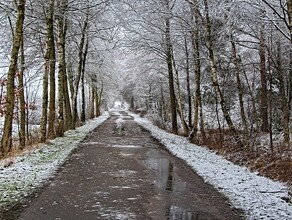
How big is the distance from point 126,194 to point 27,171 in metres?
3.46

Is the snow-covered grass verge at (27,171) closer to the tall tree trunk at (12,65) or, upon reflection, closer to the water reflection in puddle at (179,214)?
the tall tree trunk at (12,65)

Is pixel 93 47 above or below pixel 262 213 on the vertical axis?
above

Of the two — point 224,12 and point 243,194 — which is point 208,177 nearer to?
point 243,194

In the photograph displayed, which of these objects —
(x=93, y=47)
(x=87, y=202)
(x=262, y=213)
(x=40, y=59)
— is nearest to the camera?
(x=262, y=213)

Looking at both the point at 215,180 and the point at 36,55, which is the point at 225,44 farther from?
the point at 215,180

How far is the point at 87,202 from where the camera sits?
22.6 feet

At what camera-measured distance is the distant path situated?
620 centimetres

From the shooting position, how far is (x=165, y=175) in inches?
384

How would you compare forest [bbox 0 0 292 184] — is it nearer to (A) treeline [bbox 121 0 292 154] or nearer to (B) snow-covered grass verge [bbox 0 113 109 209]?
(A) treeline [bbox 121 0 292 154]

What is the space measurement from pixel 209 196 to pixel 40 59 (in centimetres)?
1714

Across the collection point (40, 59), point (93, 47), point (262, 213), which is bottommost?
point (262, 213)

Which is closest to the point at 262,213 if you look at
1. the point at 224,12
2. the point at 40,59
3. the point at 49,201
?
the point at 49,201

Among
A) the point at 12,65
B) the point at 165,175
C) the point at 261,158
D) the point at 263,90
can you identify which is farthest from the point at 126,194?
the point at 263,90

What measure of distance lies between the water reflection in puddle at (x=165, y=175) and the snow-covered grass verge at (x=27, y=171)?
105 inches
